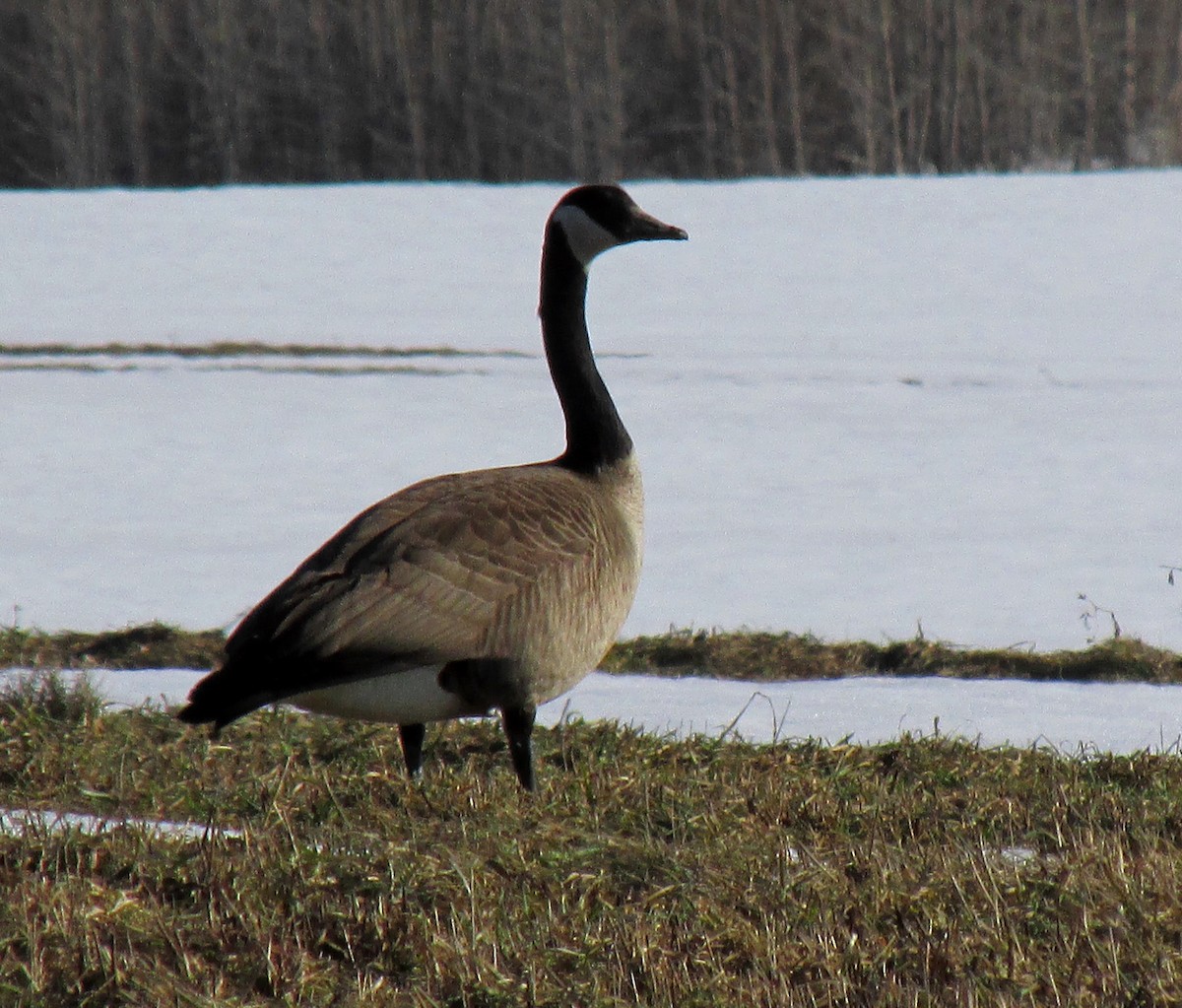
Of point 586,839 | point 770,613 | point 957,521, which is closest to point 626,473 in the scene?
point 586,839

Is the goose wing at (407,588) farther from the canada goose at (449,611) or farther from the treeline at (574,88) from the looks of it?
the treeline at (574,88)

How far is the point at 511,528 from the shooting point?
14.8 feet

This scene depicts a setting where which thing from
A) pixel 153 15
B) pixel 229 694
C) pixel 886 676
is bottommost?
pixel 886 676

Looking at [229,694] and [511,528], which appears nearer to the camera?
[229,694]

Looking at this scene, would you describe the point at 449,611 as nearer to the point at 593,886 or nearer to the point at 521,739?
the point at 521,739

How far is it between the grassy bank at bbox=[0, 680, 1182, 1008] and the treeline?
22.2m

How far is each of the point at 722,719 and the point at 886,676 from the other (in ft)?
3.09

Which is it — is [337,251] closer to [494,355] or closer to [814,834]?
[494,355]

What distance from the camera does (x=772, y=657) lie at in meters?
6.78

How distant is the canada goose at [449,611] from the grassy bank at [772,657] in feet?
5.98

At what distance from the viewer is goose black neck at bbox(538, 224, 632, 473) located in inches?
203

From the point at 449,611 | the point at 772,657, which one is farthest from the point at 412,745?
the point at 772,657

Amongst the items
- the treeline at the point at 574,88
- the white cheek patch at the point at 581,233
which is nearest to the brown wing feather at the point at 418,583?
the white cheek patch at the point at 581,233

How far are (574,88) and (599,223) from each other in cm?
2451
